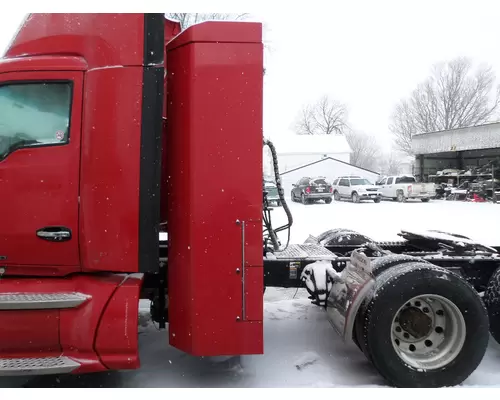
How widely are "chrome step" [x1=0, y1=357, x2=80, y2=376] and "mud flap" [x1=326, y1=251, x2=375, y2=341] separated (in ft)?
7.51

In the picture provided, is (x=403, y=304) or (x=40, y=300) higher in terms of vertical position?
(x=40, y=300)

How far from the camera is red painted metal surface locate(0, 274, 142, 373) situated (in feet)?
10.7

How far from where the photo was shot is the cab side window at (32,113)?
11.1 ft

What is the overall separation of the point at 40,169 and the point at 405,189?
1066 inches

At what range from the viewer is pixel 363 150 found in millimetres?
99062

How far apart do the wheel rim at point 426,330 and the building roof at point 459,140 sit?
1082 inches

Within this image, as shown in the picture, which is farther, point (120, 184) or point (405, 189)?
point (405, 189)

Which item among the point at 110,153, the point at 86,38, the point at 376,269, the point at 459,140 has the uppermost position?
the point at 459,140

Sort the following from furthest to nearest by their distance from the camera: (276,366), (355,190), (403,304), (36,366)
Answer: (355,190) < (276,366) < (403,304) < (36,366)

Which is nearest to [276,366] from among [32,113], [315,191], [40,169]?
[40,169]

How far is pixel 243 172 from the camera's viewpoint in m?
3.39

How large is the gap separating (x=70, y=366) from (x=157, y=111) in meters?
2.11

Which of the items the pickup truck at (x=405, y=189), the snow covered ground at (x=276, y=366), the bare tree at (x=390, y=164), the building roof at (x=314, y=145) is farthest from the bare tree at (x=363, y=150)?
the snow covered ground at (x=276, y=366)

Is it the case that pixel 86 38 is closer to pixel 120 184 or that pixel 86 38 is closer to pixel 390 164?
pixel 120 184
